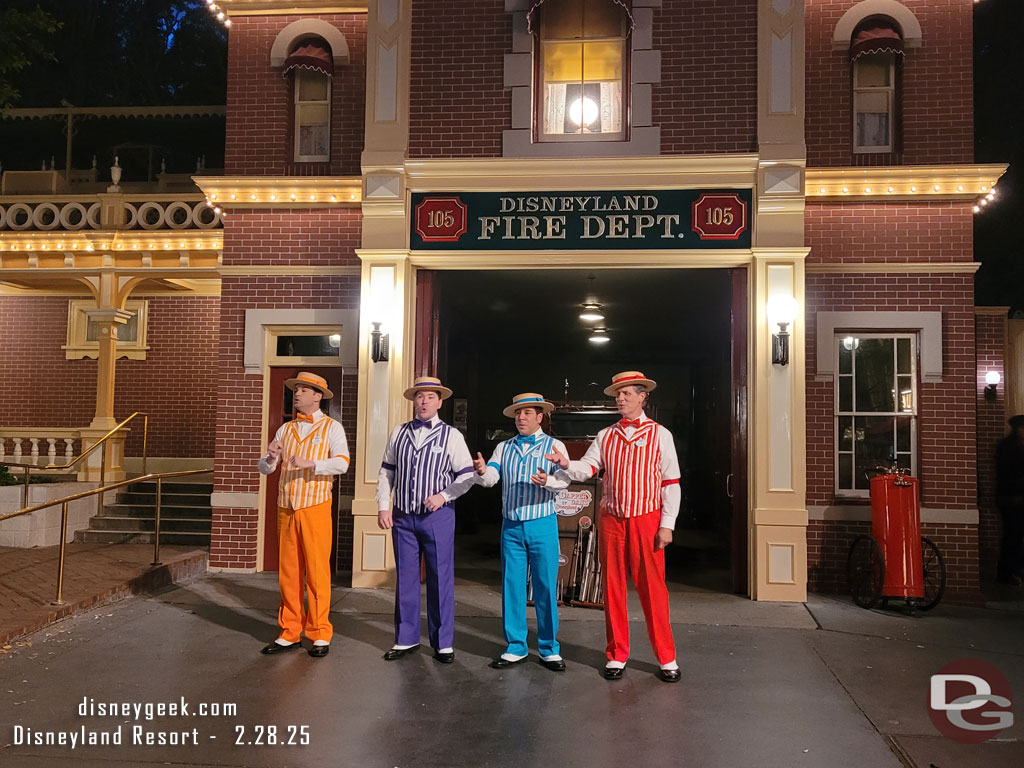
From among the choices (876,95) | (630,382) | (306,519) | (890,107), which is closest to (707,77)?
(876,95)

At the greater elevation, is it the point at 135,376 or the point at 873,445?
the point at 135,376

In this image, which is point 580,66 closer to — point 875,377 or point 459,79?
point 459,79

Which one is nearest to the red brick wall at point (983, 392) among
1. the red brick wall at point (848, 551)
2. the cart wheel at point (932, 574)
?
the red brick wall at point (848, 551)

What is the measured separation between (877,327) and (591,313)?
5.11m

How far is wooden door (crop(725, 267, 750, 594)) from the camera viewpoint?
917cm

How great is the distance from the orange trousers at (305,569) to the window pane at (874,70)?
7498 millimetres

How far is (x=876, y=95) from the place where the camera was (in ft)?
31.7

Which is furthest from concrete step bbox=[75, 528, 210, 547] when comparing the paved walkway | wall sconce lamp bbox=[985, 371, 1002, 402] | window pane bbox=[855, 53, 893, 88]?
wall sconce lamp bbox=[985, 371, 1002, 402]

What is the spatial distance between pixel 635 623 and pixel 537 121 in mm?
5387

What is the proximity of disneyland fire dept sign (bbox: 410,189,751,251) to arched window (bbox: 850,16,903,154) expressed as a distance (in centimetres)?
172

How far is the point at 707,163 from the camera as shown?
909 centimetres

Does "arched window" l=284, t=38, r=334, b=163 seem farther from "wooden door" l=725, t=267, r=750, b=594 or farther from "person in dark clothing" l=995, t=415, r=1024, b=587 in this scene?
"person in dark clothing" l=995, t=415, r=1024, b=587

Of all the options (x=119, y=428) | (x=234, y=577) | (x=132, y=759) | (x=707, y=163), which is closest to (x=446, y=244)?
(x=707, y=163)

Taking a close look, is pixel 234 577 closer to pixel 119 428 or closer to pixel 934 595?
pixel 119 428
